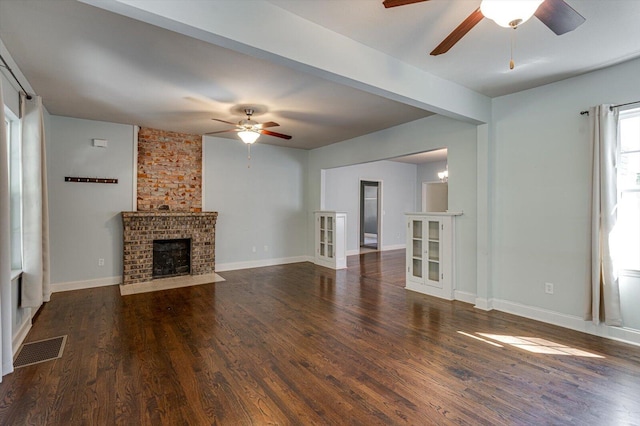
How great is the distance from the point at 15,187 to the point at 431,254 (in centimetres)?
514

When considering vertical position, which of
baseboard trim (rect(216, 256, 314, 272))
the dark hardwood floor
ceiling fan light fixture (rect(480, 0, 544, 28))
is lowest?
the dark hardwood floor

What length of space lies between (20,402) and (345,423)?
2172mm

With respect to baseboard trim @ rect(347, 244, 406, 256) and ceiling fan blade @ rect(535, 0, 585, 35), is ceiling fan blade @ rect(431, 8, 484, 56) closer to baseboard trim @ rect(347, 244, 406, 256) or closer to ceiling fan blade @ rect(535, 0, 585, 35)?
ceiling fan blade @ rect(535, 0, 585, 35)

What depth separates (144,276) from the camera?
17.5ft

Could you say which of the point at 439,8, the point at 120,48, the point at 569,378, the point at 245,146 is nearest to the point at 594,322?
the point at 569,378

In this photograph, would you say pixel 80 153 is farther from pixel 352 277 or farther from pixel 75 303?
pixel 352 277

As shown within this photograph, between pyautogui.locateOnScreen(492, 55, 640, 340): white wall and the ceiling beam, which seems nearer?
the ceiling beam

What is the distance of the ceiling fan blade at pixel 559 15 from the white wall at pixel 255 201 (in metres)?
5.51

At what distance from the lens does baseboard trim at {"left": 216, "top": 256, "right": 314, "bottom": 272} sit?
629 cm

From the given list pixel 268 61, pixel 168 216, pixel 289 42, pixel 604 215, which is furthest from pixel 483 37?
pixel 168 216

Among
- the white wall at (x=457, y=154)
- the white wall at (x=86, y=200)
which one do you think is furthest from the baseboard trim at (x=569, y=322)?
the white wall at (x=86, y=200)

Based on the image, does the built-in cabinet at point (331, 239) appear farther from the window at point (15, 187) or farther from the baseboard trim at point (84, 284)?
the window at point (15, 187)

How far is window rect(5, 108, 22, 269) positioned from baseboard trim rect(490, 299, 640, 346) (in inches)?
215

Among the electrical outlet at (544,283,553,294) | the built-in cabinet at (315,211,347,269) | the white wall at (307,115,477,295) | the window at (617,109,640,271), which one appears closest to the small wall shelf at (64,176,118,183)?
the built-in cabinet at (315,211,347,269)
